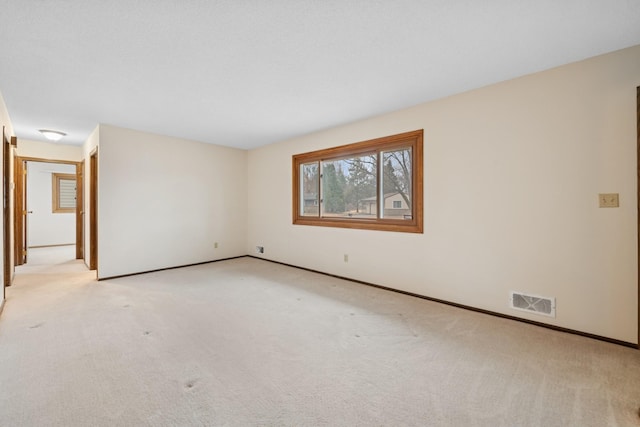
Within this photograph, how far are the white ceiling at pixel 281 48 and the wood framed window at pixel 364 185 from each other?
1.96 feet

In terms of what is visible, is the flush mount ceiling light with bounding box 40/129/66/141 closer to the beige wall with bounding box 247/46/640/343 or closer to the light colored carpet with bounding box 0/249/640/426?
the light colored carpet with bounding box 0/249/640/426

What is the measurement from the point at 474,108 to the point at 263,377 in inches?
124

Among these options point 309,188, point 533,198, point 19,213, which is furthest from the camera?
point 309,188

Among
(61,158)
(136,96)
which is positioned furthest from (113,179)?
(61,158)

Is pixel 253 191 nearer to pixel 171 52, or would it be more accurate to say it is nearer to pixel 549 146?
pixel 171 52

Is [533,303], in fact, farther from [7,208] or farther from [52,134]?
[52,134]

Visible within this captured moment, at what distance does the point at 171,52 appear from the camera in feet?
7.31

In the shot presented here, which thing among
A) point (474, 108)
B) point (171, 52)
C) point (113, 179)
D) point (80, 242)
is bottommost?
point (80, 242)

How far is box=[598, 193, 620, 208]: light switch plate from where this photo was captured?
2229mm

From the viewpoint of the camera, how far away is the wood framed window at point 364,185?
352 cm

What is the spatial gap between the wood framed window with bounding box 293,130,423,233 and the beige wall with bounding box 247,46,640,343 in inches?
6.0

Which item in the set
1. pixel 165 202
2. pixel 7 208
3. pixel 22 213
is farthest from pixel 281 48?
pixel 22 213

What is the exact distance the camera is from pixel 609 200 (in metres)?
2.26

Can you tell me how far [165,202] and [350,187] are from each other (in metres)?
3.14
